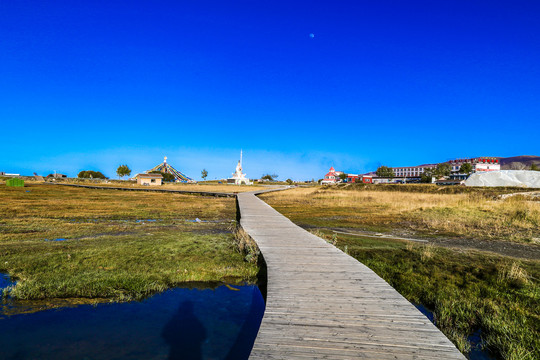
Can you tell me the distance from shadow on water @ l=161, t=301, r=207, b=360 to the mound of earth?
62144 millimetres

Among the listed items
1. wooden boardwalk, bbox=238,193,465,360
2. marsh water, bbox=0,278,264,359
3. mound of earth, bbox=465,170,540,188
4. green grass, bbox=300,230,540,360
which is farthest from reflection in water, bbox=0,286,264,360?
mound of earth, bbox=465,170,540,188

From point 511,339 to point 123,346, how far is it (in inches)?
240

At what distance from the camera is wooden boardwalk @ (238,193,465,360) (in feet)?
11.1

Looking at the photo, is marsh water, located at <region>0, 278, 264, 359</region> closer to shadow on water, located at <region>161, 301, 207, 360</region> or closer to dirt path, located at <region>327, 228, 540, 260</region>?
shadow on water, located at <region>161, 301, 207, 360</region>

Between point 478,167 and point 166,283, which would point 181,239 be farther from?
point 478,167

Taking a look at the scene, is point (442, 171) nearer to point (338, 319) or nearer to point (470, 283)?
point (470, 283)

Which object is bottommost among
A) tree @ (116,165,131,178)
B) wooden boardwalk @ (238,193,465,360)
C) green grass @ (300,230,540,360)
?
green grass @ (300,230,540,360)

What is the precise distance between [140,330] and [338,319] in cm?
337

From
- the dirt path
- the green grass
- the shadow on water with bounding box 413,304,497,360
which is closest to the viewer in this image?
the shadow on water with bounding box 413,304,497,360

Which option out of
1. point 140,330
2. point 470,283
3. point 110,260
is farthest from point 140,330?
point 470,283

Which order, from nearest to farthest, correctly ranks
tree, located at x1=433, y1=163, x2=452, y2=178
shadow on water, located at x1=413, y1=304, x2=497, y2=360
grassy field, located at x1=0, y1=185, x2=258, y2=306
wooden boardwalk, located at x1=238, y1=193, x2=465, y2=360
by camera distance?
wooden boardwalk, located at x1=238, y1=193, x2=465, y2=360, shadow on water, located at x1=413, y1=304, x2=497, y2=360, grassy field, located at x1=0, y1=185, x2=258, y2=306, tree, located at x1=433, y1=163, x2=452, y2=178

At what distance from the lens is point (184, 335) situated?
5.09 metres

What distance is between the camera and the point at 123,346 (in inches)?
183

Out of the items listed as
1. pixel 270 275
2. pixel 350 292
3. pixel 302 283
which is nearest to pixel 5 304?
pixel 270 275
